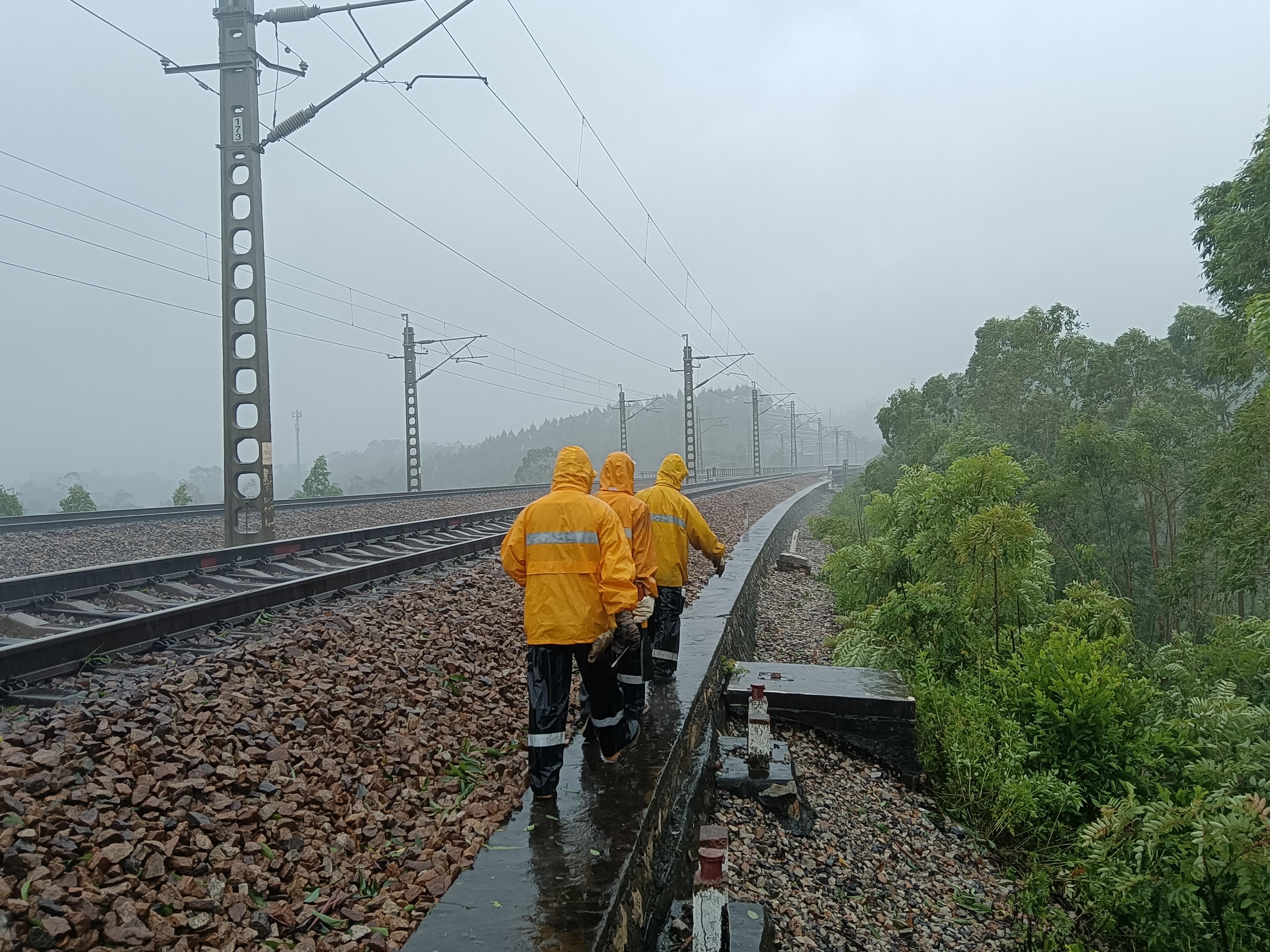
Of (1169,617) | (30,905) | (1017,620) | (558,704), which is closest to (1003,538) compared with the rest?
(1017,620)

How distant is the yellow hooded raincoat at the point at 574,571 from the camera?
172 inches

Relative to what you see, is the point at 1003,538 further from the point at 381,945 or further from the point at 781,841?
the point at 381,945

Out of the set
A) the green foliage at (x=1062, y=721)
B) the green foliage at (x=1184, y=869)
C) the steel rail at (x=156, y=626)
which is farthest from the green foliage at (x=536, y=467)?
the green foliage at (x=1184, y=869)

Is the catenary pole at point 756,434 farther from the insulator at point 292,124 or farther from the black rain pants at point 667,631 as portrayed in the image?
the black rain pants at point 667,631

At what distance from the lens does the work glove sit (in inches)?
172

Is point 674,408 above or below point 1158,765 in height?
above

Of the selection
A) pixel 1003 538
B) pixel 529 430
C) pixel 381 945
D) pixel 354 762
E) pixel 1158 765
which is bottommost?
pixel 1158 765

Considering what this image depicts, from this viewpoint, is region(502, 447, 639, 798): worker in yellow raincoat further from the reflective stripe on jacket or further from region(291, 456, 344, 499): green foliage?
A: region(291, 456, 344, 499): green foliage

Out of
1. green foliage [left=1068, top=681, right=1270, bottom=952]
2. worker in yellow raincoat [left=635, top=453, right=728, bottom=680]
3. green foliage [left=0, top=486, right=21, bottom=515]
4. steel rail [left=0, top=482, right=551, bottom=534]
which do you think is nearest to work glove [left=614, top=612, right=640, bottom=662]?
worker in yellow raincoat [left=635, top=453, right=728, bottom=680]

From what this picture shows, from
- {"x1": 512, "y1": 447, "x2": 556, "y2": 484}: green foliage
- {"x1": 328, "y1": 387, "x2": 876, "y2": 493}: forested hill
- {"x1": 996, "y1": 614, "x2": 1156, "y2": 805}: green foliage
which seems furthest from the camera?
{"x1": 328, "y1": 387, "x2": 876, "y2": 493}: forested hill

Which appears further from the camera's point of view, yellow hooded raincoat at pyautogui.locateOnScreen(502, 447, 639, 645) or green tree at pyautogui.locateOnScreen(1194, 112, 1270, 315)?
green tree at pyautogui.locateOnScreen(1194, 112, 1270, 315)

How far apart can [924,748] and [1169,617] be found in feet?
72.0

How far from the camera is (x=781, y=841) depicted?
541cm

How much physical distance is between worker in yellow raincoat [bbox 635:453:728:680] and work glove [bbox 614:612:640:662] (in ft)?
6.69
